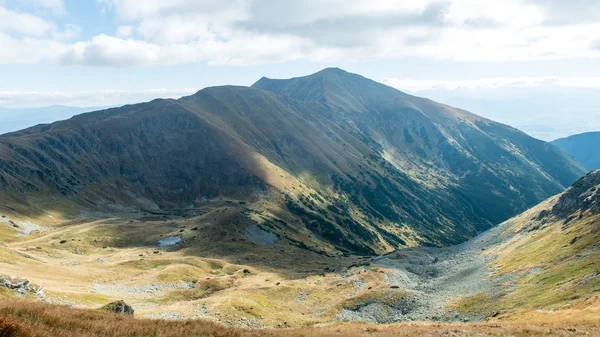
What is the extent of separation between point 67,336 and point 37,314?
349 cm

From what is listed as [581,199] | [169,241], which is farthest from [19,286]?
[581,199]

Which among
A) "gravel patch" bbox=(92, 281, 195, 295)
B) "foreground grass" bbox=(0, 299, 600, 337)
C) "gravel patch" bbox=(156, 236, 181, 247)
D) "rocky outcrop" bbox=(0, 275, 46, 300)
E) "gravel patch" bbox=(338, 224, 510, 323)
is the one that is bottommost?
"gravel patch" bbox=(338, 224, 510, 323)

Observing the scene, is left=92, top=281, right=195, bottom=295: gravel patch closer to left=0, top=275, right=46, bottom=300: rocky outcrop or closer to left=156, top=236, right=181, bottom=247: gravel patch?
left=0, top=275, right=46, bottom=300: rocky outcrop

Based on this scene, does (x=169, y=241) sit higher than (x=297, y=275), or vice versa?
(x=169, y=241)

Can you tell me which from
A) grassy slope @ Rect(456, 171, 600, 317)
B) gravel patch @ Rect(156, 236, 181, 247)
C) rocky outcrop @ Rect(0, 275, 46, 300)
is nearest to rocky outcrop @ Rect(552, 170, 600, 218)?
grassy slope @ Rect(456, 171, 600, 317)

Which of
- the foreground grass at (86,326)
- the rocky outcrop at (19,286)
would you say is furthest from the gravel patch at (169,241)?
the foreground grass at (86,326)

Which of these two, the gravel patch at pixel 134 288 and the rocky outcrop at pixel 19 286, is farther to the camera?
the gravel patch at pixel 134 288

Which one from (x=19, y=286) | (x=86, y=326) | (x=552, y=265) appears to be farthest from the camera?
(x=552, y=265)

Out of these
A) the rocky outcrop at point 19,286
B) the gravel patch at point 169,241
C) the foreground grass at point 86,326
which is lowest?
the gravel patch at point 169,241

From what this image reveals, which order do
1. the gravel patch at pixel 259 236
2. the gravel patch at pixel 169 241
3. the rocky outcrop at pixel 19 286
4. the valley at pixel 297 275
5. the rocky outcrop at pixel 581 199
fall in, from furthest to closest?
the gravel patch at pixel 259 236 → the gravel patch at pixel 169 241 → the rocky outcrop at pixel 581 199 → the valley at pixel 297 275 → the rocky outcrop at pixel 19 286

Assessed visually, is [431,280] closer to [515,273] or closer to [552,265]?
[515,273]

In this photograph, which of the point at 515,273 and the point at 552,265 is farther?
the point at 515,273

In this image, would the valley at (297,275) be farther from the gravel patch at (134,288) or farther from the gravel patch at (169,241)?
the gravel patch at (169,241)

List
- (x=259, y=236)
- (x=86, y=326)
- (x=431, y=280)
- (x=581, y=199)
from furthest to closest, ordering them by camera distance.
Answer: (x=259, y=236)
(x=581, y=199)
(x=431, y=280)
(x=86, y=326)
